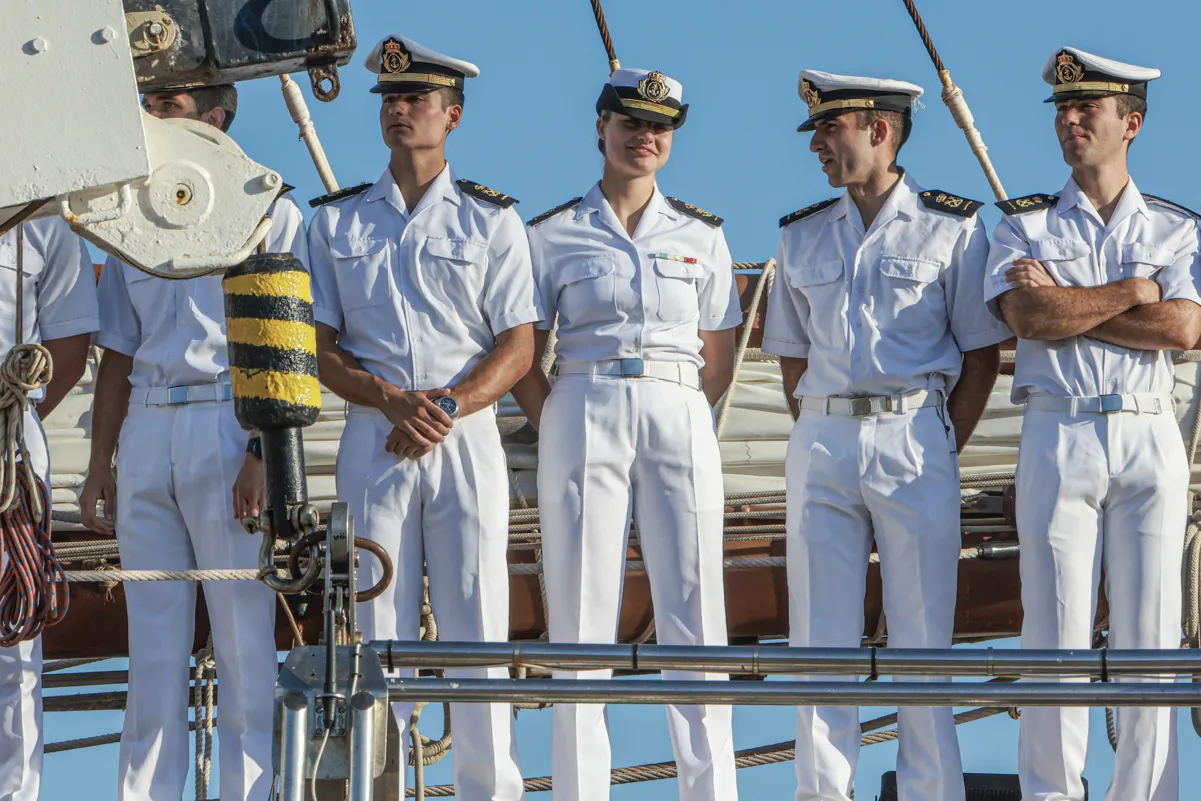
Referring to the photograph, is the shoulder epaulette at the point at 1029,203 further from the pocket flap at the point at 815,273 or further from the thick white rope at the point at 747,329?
the thick white rope at the point at 747,329

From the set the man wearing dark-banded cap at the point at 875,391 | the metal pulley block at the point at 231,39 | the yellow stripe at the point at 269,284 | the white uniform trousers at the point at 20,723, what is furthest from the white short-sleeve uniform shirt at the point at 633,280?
the yellow stripe at the point at 269,284

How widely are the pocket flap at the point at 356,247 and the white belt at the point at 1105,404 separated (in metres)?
1.99

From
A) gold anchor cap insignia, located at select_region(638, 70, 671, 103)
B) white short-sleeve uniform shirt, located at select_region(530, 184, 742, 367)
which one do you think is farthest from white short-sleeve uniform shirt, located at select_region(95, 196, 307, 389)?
gold anchor cap insignia, located at select_region(638, 70, 671, 103)

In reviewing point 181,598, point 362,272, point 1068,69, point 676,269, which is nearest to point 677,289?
point 676,269

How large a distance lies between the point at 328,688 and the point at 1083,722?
276 centimetres

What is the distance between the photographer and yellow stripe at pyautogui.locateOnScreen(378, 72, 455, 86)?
5875mm

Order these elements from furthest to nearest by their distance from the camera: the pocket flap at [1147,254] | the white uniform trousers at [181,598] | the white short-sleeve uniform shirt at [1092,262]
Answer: the pocket flap at [1147,254] → the white short-sleeve uniform shirt at [1092,262] → the white uniform trousers at [181,598]

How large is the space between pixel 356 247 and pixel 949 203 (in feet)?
5.90

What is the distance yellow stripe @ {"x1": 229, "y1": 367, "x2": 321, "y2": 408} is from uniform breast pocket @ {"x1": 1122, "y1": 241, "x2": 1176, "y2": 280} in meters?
2.89

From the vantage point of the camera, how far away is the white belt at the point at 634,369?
5820 millimetres

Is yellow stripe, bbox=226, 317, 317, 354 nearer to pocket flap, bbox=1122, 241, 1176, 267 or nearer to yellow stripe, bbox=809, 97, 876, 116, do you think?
yellow stripe, bbox=809, 97, 876, 116

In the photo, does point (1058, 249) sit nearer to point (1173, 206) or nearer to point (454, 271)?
point (1173, 206)

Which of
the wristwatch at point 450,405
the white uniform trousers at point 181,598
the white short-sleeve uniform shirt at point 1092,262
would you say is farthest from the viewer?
the white short-sleeve uniform shirt at point 1092,262

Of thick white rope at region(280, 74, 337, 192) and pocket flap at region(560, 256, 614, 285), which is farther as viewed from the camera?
thick white rope at region(280, 74, 337, 192)
